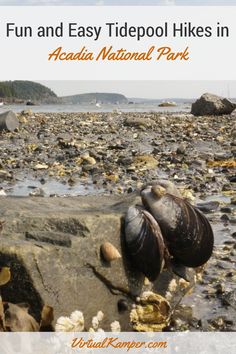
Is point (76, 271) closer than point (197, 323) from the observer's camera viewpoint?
Yes

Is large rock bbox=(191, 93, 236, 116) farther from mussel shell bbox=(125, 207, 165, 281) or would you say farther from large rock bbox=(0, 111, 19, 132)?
mussel shell bbox=(125, 207, 165, 281)

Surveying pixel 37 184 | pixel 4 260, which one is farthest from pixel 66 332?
pixel 37 184

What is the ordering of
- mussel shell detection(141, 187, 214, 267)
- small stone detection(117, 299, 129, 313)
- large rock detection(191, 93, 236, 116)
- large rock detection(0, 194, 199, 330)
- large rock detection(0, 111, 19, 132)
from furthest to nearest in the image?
large rock detection(191, 93, 236, 116), large rock detection(0, 111, 19, 132), mussel shell detection(141, 187, 214, 267), small stone detection(117, 299, 129, 313), large rock detection(0, 194, 199, 330)

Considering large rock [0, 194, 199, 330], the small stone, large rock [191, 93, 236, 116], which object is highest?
large rock [191, 93, 236, 116]

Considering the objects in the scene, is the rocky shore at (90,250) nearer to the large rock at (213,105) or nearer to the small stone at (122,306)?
the small stone at (122,306)

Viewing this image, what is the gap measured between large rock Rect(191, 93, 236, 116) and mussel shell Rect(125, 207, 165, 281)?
29461 millimetres

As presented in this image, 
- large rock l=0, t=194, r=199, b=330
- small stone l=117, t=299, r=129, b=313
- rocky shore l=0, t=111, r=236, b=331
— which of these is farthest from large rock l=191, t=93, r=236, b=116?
small stone l=117, t=299, r=129, b=313

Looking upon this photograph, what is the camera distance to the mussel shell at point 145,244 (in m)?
3.80

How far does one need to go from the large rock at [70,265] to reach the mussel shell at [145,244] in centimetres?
8

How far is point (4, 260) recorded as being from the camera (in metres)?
3.26

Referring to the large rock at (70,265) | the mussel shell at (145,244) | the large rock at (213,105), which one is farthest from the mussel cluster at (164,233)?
the large rock at (213,105)

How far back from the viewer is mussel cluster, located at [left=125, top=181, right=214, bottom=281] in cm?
382

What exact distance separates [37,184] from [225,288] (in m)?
6.05

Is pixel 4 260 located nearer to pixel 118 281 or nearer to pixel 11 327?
pixel 11 327
